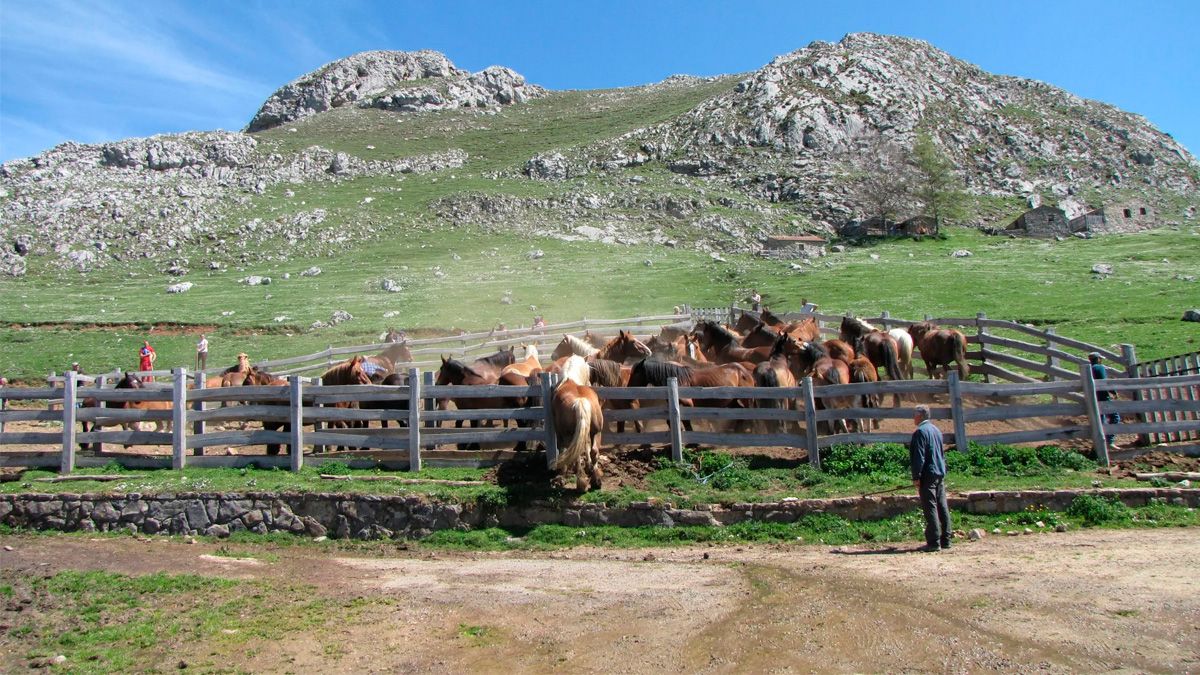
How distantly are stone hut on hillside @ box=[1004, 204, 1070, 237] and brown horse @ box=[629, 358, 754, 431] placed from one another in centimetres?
6311

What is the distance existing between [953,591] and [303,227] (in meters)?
70.1

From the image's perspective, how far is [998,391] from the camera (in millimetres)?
11430

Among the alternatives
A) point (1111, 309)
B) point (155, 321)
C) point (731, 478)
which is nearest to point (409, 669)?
point (731, 478)

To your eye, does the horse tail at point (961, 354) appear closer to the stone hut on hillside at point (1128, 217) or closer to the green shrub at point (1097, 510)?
the green shrub at point (1097, 510)

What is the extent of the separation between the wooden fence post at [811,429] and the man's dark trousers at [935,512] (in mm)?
2394

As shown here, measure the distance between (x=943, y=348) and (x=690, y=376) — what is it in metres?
7.45

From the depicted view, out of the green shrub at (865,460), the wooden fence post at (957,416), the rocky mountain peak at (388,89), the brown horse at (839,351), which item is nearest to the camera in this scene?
the green shrub at (865,460)

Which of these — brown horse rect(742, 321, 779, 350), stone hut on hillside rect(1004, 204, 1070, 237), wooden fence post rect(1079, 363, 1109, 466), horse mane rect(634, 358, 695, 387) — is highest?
stone hut on hillside rect(1004, 204, 1070, 237)

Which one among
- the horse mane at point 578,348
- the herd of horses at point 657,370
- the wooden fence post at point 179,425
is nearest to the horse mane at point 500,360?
the herd of horses at point 657,370

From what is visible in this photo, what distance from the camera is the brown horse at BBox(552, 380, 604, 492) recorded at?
1025cm

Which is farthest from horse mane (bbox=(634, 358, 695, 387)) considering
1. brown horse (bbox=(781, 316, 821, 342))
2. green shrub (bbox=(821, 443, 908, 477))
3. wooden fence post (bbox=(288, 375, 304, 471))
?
brown horse (bbox=(781, 316, 821, 342))

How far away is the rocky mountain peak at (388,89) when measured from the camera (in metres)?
128

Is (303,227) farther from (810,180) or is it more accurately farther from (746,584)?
(746,584)

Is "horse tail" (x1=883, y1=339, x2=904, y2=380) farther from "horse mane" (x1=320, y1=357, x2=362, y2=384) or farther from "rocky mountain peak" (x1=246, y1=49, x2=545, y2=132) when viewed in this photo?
"rocky mountain peak" (x1=246, y1=49, x2=545, y2=132)
